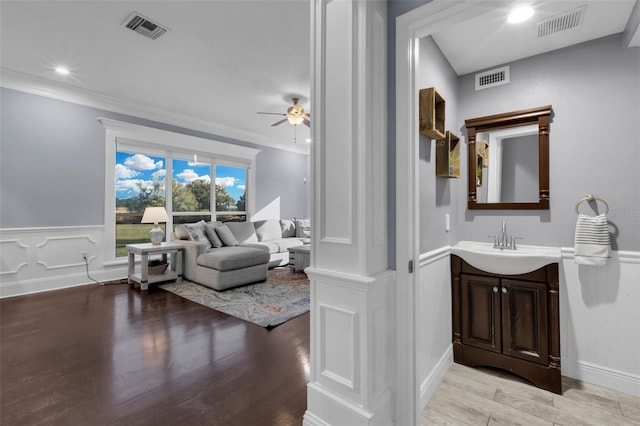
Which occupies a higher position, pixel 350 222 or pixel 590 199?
pixel 590 199

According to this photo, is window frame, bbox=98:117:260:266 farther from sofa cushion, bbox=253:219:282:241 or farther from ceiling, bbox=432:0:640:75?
ceiling, bbox=432:0:640:75

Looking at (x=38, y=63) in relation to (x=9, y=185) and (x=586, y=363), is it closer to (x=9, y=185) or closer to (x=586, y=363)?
(x=9, y=185)

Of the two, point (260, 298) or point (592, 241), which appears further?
point (260, 298)

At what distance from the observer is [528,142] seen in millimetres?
2305

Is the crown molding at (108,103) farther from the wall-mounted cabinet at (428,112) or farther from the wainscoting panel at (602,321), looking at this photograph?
the wainscoting panel at (602,321)

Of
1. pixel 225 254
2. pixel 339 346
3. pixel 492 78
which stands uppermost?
pixel 492 78

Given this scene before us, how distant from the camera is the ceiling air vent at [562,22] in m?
1.78

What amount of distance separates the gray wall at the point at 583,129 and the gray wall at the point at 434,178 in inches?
13.8

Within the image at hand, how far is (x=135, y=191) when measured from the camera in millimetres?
5016

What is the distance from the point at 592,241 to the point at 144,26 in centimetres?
391

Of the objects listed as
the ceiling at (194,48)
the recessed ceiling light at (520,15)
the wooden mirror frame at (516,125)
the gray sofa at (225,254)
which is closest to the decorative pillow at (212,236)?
the gray sofa at (225,254)

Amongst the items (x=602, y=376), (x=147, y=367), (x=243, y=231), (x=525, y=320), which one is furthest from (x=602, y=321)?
(x=243, y=231)

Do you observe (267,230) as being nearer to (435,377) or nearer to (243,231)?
(243,231)

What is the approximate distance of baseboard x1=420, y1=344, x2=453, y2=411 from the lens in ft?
5.90
